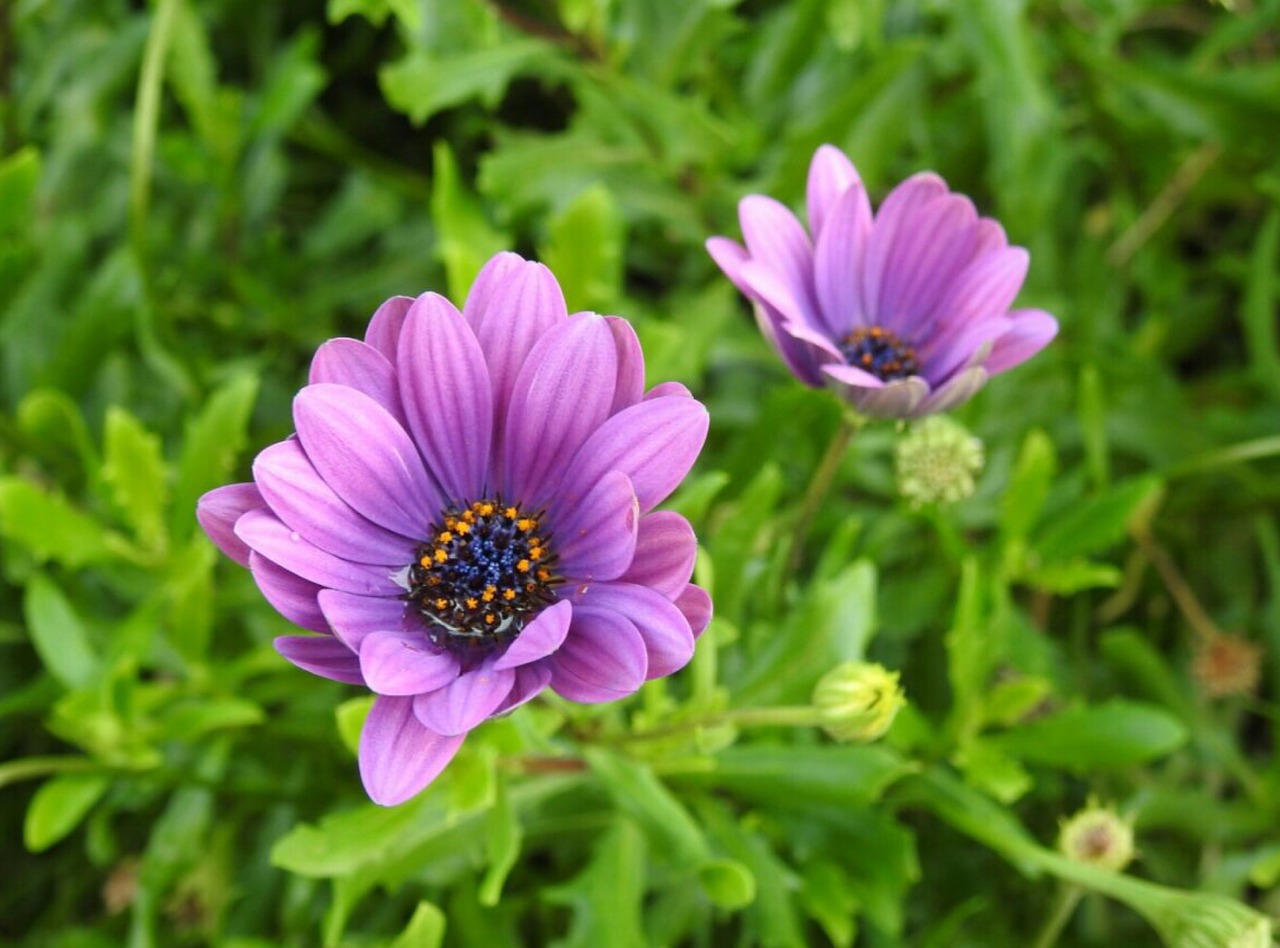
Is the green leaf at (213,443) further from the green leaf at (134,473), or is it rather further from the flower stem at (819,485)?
the flower stem at (819,485)

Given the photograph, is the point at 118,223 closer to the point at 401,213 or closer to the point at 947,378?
the point at 401,213

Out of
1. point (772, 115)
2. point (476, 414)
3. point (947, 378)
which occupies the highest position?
point (476, 414)

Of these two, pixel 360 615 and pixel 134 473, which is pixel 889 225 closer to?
pixel 360 615

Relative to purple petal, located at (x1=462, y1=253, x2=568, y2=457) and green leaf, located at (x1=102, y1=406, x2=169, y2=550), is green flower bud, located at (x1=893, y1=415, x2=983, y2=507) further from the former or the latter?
green leaf, located at (x1=102, y1=406, x2=169, y2=550)

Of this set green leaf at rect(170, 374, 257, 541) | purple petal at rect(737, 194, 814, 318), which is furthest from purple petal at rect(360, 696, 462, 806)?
green leaf at rect(170, 374, 257, 541)

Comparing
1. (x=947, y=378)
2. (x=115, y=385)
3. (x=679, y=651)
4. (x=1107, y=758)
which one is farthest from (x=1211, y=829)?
(x=115, y=385)

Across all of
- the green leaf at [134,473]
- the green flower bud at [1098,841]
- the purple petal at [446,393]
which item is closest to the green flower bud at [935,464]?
the green flower bud at [1098,841]
